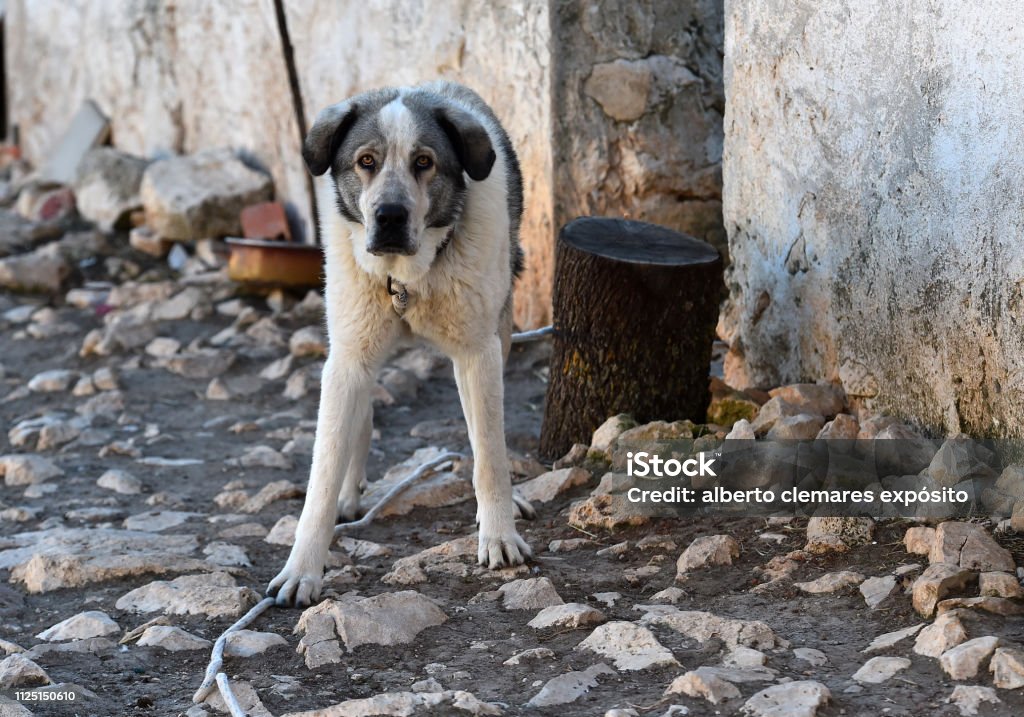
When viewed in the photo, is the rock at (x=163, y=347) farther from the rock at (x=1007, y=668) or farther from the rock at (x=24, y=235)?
the rock at (x=1007, y=668)

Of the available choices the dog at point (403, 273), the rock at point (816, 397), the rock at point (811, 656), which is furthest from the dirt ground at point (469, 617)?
the rock at point (816, 397)

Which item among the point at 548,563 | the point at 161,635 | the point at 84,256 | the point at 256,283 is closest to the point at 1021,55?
the point at 548,563

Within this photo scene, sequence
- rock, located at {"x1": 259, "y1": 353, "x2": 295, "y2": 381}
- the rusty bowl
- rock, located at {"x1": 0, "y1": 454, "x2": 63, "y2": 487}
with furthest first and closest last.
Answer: the rusty bowl → rock, located at {"x1": 259, "y1": 353, "x2": 295, "y2": 381} → rock, located at {"x1": 0, "y1": 454, "x2": 63, "y2": 487}

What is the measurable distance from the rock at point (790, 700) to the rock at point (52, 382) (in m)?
4.85

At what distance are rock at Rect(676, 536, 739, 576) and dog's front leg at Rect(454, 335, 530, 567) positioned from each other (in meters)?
0.53

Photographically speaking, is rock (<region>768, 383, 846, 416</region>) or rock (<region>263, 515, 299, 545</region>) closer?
rock (<region>263, 515, 299, 545</region>)

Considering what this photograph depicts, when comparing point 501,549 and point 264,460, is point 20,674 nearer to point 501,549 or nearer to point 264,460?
point 501,549

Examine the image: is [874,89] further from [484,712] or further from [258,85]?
[258,85]

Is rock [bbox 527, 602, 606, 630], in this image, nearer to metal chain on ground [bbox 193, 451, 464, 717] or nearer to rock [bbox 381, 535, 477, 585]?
rock [bbox 381, 535, 477, 585]

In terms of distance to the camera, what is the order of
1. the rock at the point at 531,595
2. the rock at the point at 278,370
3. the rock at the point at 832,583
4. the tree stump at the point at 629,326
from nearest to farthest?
1. the rock at the point at 832,583
2. the rock at the point at 531,595
3. the tree stump at the point at 629,326
4. the rock at the point at 278,370

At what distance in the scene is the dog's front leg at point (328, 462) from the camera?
12.3 feet

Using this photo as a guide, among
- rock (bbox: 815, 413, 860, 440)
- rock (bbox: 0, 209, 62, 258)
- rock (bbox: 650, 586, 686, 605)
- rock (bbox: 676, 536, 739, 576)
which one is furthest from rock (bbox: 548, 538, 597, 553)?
rock (bbox: 0, 209, 62, 258)

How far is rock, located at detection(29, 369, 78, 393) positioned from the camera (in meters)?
6.55

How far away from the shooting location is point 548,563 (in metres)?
3.94
